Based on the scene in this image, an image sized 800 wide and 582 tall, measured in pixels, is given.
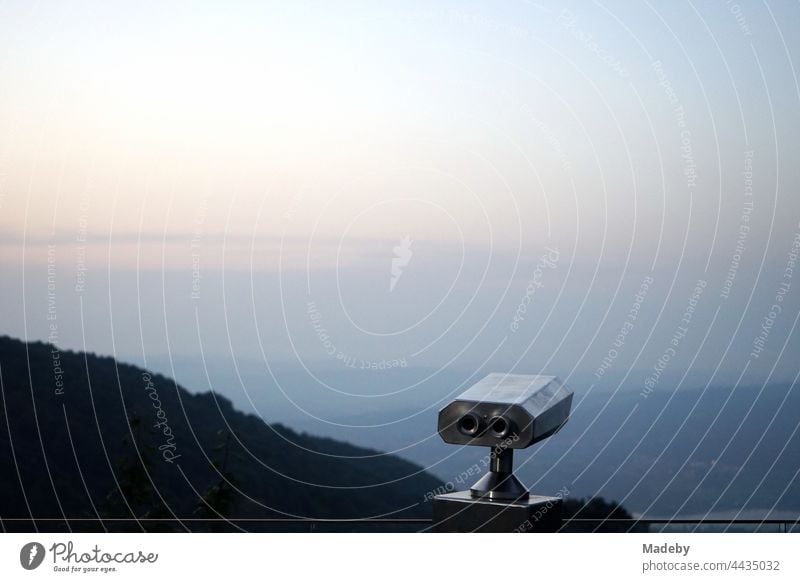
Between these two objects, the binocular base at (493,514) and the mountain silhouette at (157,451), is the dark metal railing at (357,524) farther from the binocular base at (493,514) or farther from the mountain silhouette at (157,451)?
the mountain silhouette at (157,451)

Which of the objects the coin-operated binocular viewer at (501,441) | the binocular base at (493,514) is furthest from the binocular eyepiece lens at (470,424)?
the binocular base at (493,514)

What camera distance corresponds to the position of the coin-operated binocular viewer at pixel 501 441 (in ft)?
12.3

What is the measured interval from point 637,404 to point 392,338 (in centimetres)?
161

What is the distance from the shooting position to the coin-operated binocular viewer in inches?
148

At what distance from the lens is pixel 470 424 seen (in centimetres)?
383

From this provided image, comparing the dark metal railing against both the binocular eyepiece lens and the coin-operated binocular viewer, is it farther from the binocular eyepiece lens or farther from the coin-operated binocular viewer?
the binocular eyepiece lens

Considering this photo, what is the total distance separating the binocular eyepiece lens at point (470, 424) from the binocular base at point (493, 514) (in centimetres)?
28

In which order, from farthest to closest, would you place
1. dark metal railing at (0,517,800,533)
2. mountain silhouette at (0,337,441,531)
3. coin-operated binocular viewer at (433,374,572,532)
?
mountain silhouette at (0,337,441,531), dark metal railing at (0,517,800,533), coin-operated binocular viewer at (433,374,572,532)

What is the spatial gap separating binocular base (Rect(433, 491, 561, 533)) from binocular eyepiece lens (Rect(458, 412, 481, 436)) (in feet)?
0.91

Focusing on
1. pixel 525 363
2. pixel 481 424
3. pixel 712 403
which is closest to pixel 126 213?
pixel 525 363

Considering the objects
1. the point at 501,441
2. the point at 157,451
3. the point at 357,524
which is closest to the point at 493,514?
the point at 501,441

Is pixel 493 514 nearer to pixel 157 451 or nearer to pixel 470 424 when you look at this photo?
pixel 470 424

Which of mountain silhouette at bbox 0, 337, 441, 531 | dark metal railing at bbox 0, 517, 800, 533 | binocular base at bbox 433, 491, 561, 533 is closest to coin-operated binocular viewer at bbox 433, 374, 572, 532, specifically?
binocular base at bbox 433, 491, 561, 533

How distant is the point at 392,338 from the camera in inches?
222
